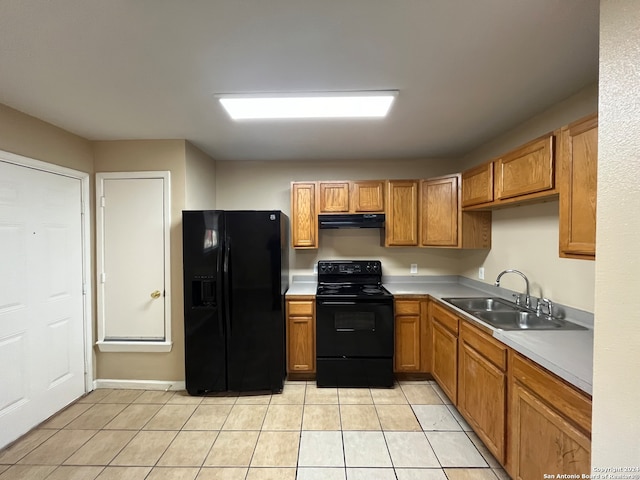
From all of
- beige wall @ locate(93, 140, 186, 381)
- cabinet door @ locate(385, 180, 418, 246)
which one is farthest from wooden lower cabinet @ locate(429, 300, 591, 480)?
beige wall @ locate(93, 140, 186, 381)

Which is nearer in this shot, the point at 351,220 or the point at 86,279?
the point at 86,279

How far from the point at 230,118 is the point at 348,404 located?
8.74 feet

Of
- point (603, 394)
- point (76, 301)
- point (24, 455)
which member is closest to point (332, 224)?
point (603, 394)

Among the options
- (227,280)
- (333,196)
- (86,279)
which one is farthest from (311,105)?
(86,279)

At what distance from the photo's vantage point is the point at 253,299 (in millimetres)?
2490

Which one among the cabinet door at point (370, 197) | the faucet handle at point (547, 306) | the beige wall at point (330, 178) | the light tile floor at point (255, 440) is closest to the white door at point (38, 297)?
the light tile floor at point (255, 440)

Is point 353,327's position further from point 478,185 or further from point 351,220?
point 478,185

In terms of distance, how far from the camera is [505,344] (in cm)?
155

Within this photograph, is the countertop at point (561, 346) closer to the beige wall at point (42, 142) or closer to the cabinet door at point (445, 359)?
the cabinet door at point (445, 359)

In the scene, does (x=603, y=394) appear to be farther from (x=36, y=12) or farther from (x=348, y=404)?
(x=36, y=12)

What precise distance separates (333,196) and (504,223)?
173cm

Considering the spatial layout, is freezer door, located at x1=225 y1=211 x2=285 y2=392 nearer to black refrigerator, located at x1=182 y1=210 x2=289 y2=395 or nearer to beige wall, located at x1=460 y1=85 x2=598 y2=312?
black refrigerator, located at x1=182 y1=210 x2=289 y2=395

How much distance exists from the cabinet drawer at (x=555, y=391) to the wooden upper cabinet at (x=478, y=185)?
1335 mm

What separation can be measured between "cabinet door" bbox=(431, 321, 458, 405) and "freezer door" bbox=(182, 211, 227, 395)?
6.68ft
